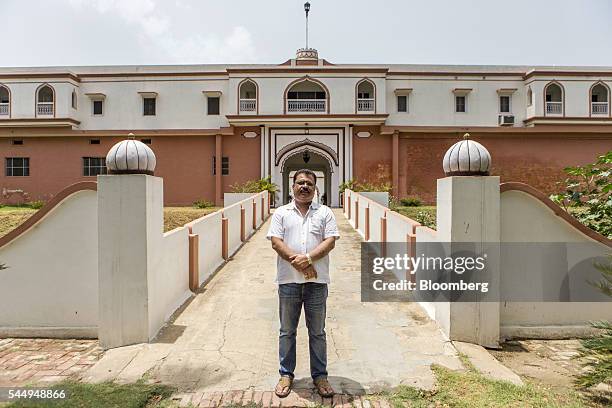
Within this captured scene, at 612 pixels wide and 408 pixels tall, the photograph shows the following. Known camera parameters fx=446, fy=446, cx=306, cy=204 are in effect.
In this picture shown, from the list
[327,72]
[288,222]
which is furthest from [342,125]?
[288,222]

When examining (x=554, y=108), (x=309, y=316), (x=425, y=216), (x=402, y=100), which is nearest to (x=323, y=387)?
(x=309, y=316)

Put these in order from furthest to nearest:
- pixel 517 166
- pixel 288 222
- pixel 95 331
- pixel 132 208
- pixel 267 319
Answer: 1. pixel 517 166
2. pixel 267 319
3. pixel 95 331
4. pixel 132 208
5. pixel 288 222

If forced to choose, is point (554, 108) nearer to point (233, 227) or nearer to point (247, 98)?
point (247, 98)

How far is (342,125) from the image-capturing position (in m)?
21.8

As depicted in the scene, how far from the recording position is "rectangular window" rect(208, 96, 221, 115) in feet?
74.6

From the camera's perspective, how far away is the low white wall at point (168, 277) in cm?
457

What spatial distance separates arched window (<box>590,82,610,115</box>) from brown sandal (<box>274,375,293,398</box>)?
2551 centimetres

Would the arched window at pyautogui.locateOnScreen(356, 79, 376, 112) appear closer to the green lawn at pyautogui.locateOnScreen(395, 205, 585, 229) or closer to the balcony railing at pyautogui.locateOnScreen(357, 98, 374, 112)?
the balcony railing at pyautogui.locateOnScreen(357, 98, 374, 112)

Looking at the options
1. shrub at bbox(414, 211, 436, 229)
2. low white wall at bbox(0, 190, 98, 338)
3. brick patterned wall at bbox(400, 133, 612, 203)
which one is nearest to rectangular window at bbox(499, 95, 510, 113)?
brick patterned wall at bbox(400, 133, 612, 203)

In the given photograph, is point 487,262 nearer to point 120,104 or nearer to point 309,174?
point 309,174

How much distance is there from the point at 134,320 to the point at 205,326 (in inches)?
32.1

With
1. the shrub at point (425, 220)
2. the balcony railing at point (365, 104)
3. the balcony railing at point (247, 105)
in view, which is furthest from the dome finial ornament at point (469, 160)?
the balcony railing at point (247, 105)

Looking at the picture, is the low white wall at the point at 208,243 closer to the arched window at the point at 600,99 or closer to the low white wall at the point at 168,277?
the low white wall at the point at 168,277

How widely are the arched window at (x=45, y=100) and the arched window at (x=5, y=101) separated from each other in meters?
1.55
